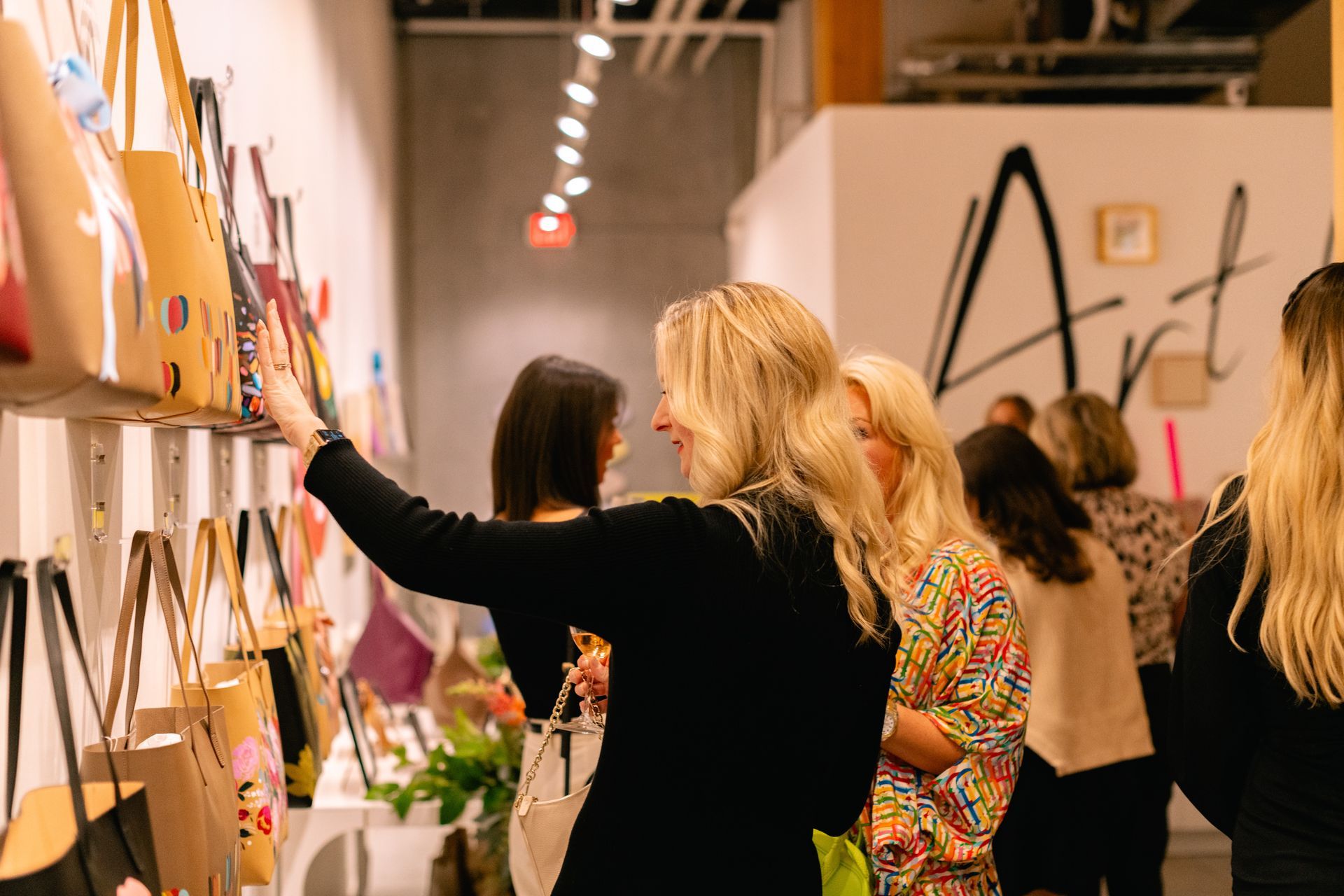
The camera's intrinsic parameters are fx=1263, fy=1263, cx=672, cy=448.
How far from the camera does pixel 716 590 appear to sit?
1.35 metres

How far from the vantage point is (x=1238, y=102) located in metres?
6.78

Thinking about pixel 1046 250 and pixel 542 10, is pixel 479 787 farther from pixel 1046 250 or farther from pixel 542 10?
pixel 542 10

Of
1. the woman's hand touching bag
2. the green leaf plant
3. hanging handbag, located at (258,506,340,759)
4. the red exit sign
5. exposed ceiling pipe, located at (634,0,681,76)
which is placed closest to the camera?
the woman's hand touching bag

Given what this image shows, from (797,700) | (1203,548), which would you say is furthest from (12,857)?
(1203,548)

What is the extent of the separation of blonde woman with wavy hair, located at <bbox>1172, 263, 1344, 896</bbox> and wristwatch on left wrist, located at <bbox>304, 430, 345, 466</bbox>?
111cm

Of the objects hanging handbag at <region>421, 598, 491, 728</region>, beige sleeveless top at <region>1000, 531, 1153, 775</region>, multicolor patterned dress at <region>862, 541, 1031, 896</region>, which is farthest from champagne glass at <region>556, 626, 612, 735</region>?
hanging handbag at <region>421, 598, 491, 728</region>

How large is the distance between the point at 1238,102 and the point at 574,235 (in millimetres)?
4280

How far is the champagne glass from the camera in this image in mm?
1684

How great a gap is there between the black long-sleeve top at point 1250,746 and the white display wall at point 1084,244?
377 cm

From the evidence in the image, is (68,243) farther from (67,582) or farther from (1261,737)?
(1261,737)

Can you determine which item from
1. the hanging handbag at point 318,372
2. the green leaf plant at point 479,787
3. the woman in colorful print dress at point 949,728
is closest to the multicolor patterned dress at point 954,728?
the woman in colorful print dress at point 949,728

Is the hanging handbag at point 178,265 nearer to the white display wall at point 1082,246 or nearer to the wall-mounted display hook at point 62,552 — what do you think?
the wall-mounted display hook at point 62,552

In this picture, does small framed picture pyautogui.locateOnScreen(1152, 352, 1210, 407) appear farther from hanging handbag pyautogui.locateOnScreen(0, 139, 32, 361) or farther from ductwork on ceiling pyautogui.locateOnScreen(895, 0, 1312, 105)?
hanging handbag pyautogui.locateOnScreen(0, 139, 32, 361)

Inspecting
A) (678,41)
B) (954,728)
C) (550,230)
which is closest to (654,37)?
(678,41)
